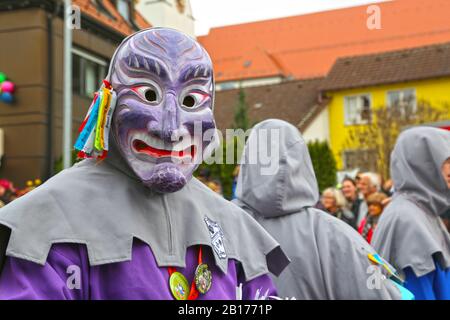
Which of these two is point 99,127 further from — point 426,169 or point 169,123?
point 426,169

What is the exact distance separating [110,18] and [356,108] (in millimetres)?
13863

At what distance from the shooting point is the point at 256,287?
2.43 m

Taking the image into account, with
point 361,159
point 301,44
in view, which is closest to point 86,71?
point 361,159

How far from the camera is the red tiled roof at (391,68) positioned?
81.0ft

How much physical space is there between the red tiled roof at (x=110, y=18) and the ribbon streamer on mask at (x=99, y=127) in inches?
433

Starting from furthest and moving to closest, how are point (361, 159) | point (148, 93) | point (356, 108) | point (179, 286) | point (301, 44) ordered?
1. point (301, 44)
2. point (356, 108)
3. point (361, 159)
4. point (148, 93)
5. point (179, 286)

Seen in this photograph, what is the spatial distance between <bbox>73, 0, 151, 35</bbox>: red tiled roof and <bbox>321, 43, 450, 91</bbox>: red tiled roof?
12545 millimetres

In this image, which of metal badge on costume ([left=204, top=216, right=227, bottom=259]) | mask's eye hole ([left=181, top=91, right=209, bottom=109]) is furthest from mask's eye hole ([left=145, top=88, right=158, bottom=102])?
metal badge on costume ([left=204, top=216, right=227, bottom=259])

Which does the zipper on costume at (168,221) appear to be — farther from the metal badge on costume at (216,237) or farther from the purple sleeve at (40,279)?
the purple sleeve at (40,279)

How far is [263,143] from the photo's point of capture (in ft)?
11.8

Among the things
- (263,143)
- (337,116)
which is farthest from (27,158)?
(337,116)

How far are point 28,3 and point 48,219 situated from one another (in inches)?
489

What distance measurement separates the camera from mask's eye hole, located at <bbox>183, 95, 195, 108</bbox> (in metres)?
2.30

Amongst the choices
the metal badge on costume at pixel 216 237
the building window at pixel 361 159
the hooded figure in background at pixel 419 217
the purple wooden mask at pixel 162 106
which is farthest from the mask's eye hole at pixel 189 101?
the building window at pixel 361 159
